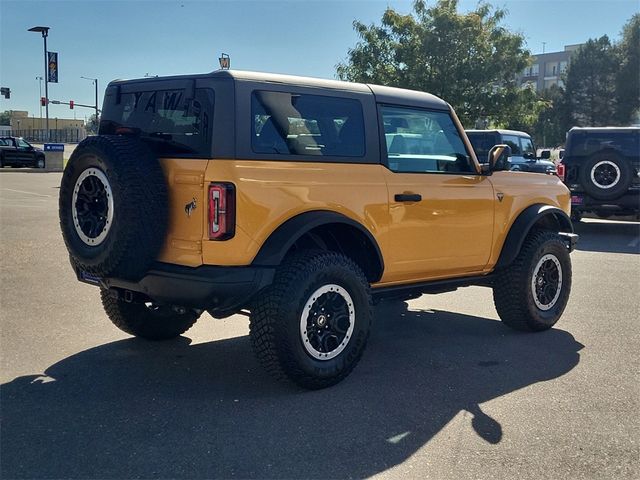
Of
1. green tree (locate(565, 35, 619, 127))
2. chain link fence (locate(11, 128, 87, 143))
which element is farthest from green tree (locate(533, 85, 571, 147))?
chain link fence (locate(11, 128, 87, 143))

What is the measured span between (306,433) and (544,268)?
326 centimetres

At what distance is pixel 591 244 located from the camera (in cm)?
1142

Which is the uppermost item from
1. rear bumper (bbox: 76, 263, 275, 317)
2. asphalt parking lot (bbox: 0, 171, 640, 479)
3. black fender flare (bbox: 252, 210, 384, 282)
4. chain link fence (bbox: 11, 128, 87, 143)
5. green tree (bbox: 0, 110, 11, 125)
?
green tree (bbox: 0, 110, 11, 125)

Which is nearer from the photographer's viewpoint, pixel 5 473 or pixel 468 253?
pixel 5 473

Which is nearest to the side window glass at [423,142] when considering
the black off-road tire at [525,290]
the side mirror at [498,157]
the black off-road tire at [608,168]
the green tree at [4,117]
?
the side mirror at [498,157]

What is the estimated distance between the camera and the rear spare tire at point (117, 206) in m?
3.84

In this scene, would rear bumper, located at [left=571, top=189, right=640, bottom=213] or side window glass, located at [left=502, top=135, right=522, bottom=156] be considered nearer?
rear bumper, located at [left=571, top=189, right=640, bottom=213]

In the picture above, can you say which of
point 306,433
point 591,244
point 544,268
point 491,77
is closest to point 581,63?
point 491,77

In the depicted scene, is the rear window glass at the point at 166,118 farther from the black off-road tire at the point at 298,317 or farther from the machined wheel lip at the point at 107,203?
the black off-road tire at the point at 298,317

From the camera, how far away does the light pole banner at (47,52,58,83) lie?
125 ft

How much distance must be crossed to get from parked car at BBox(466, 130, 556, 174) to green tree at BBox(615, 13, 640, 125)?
33123mm

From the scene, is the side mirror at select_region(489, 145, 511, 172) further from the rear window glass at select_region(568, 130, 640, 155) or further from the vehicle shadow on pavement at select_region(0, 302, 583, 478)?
the rear window glass at select_region(568, 130, 640, 155)

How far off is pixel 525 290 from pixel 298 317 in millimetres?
2492

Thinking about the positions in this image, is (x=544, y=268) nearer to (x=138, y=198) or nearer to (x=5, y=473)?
(x=138, y=198)
